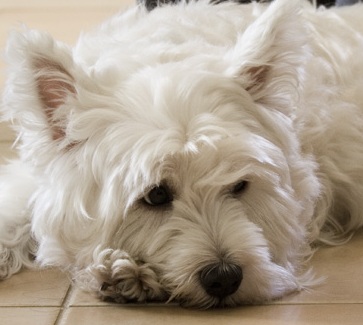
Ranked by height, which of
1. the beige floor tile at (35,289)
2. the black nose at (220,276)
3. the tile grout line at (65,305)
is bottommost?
the beige floor tile at (35,289)

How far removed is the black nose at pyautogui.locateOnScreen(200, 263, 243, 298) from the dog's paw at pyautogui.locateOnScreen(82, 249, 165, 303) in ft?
0.44

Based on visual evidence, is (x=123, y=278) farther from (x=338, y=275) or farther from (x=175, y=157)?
(x=338, y=275)

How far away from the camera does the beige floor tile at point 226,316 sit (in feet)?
6.30

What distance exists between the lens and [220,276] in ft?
6.21

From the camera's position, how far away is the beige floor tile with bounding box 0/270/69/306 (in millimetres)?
2115

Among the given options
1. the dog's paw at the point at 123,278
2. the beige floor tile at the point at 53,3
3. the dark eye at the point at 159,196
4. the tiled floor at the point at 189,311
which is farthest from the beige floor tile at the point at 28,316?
the beige floor tile at the point at 53,3

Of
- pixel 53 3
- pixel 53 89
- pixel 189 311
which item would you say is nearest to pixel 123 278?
pixel 189 311

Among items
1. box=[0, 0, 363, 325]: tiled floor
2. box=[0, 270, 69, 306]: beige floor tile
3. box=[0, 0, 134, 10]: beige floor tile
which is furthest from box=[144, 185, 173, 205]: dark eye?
box=[0, 0, 134, 10]: beige floor tile

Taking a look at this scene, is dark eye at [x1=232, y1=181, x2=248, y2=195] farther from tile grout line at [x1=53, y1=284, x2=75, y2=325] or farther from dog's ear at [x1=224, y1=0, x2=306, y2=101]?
tile grout line at [x1=53, y1=284, x2=75, y2=325]

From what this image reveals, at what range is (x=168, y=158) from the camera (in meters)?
1.92

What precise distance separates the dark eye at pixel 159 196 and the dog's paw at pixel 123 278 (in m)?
0.14

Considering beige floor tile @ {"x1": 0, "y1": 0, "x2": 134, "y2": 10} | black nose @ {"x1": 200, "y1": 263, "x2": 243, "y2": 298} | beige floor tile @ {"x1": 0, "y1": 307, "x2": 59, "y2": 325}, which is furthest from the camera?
beige floor tile @ {"x1": 0, "y1": 0, "x2": 134, "y2": 10}

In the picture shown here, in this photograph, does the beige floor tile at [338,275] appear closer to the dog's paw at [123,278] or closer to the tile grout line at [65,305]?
the dog's paw at [123,278]

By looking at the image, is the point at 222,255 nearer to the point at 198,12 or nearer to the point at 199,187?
the point at 199,187
